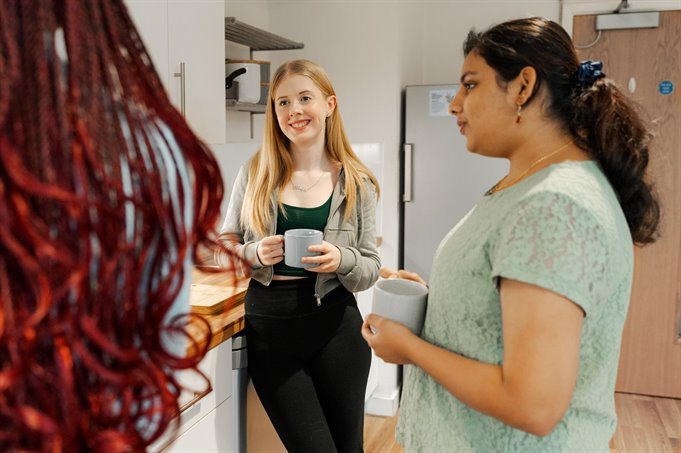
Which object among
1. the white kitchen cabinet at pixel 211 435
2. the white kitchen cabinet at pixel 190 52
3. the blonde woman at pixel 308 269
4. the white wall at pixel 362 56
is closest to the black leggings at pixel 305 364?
the blonde woman at pixel 308 269

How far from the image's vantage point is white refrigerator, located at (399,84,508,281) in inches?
132

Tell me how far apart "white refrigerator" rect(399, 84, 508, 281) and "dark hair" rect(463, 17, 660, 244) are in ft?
7.72

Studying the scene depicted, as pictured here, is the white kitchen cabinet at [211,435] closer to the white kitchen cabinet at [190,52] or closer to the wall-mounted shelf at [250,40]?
the white kitchen cabinet at [190,52]

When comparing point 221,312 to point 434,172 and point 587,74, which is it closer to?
point 587,74


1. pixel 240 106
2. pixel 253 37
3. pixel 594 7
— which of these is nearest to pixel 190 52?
pixel 240 106

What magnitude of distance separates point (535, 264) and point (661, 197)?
2.93m

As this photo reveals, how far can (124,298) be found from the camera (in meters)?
0.44

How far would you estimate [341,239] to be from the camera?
1880 millimetres

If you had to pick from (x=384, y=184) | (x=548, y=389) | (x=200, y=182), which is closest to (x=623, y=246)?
(x=548, y=389)

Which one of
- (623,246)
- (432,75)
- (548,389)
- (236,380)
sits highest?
(432,75)

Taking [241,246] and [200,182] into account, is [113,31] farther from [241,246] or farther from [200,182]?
[241,246]

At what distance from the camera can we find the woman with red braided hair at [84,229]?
405 mm

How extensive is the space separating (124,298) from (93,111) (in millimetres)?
126

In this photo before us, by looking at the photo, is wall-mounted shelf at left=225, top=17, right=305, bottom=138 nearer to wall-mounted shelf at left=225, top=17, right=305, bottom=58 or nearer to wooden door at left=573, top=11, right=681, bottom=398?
wall-mounted shelf at left=225, top=17, right=305, bottom=58
